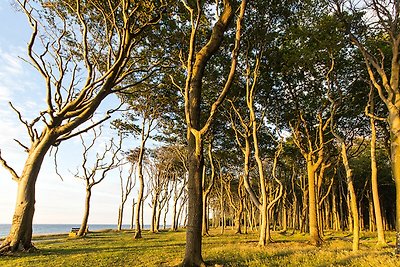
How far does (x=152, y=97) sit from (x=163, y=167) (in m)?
25.3

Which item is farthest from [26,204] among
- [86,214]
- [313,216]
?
[313,216]

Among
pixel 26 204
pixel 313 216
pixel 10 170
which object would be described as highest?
pixel 10 170

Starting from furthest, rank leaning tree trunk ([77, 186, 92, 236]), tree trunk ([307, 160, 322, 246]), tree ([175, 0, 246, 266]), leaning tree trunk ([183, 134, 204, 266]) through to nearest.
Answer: leaning tree trunk ([77, 186, 92, 236]), tree trunk ([307, 160, 322, 246]), tree ([175, 0, 246, 266]), leaning tree trunk ([183, 134, 204, 266])

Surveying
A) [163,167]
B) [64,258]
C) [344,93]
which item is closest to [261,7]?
[344,93]

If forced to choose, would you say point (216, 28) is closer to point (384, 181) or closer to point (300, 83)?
point (300, 83)

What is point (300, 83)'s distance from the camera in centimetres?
2534

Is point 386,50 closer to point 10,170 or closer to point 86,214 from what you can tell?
point 10,170

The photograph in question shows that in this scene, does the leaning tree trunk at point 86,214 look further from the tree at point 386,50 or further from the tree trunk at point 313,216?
the tree at point 386,50

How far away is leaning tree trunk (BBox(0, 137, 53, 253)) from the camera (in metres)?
16.0

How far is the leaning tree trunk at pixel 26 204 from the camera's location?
15984 millimetres

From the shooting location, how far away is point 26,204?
54.5ft

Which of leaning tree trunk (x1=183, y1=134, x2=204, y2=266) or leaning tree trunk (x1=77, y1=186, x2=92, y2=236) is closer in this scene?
leaning tree trunk (x1=183, y1=134, x2=204, y2=266)

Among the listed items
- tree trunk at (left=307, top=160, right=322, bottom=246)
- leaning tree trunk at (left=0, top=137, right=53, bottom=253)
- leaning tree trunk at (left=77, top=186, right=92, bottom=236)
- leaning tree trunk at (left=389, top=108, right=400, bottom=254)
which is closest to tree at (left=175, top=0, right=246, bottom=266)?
leaning tree trunk at (left=389, top=108, right=400, bottom=254)

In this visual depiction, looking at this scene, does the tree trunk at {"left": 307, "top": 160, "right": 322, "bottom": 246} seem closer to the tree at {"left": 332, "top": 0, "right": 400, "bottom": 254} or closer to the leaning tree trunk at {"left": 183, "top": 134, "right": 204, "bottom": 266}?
the tree at {"left": 332, "top": 0, "right": 400, "bottom": 254}
